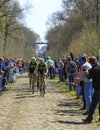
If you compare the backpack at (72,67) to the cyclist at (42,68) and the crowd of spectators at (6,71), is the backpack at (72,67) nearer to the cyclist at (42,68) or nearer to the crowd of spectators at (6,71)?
the cyclist at (42,68)

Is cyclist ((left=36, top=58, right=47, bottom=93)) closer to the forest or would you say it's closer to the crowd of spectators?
the crowd of spectators

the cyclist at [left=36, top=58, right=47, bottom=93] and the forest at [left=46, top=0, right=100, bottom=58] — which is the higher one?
the forest at [left=46, top=0, right=100, bottom=58]

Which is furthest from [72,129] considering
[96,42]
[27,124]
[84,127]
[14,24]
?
[14,24]

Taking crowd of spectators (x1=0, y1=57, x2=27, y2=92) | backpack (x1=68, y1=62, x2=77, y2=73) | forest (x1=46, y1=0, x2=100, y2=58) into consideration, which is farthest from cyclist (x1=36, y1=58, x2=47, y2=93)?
forest (x1=46, y1=0, x2=100, y2=58)

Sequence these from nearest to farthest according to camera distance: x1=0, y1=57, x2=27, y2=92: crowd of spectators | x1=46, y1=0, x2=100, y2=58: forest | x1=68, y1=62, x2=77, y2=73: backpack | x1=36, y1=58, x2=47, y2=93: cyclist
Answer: x1=36, y1=58, x2=47, y2=93: cyclist
x1=68, y1=62, x2=77, y2=73: backpack
x1=0, y1=57, x2=27, y2=92: crowd of spectators
x1=46, y1=0, x2=100, y2=58: forest

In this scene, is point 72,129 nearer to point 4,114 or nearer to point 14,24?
point 4,114

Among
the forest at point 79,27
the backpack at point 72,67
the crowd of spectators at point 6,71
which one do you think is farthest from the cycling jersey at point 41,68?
the forest at point 79,27

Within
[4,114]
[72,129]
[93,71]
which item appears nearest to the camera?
[72,129]

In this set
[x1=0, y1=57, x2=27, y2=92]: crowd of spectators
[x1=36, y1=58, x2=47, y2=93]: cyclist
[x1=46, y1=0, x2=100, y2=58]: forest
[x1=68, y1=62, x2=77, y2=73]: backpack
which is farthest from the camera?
[x1=46, y1=0, x2=100, y2=58]: forest

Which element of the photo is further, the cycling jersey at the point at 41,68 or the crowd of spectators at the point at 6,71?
the crowd of spectators at the point at 6,71

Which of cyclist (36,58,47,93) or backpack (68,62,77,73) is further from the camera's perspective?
backpack (68,62,77,73)

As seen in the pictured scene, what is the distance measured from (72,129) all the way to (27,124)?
5.35 ft

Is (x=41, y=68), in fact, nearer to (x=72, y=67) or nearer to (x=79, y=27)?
(x=72, y=67)

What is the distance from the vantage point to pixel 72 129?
1461 centimetres
